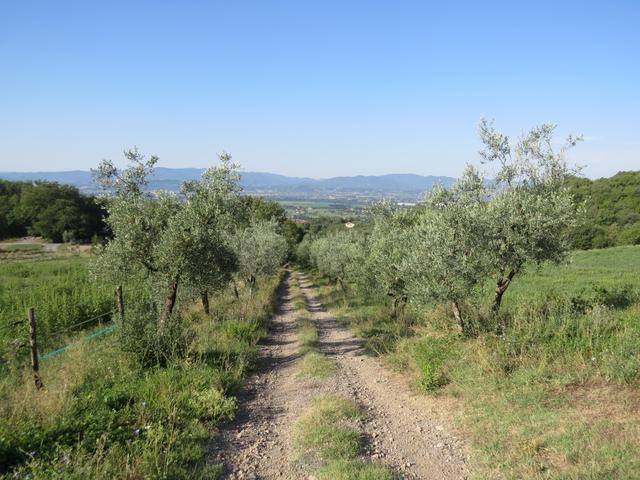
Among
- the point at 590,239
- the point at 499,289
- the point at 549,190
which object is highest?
the point at 549,190

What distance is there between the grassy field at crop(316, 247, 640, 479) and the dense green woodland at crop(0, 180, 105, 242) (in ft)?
297

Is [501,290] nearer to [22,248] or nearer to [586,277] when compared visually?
[586,277]

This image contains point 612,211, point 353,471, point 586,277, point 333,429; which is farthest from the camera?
point 612,211

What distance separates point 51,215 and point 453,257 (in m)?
93.9

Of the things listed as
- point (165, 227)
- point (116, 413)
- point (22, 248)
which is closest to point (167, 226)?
point (165, 227)

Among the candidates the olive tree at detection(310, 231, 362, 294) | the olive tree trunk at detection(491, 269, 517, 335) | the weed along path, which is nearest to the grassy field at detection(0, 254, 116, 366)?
the weed along path

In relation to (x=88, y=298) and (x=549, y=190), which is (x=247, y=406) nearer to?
(x=549, y=190)

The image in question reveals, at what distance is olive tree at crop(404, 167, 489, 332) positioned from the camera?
12.0m

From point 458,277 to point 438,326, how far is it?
328cm

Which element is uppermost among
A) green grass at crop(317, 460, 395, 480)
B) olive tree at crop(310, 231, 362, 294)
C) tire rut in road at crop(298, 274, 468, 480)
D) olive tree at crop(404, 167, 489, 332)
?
olive tree at crop(404, 167, 489, 332)

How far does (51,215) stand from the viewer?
8500 cm

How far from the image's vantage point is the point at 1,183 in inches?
4008

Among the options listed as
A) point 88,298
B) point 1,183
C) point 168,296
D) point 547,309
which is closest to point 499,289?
point 547,309

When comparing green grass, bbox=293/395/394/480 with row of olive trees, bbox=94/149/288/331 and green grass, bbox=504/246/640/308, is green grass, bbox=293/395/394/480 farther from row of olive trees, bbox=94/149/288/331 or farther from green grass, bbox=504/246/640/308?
green grass, bbox=504/246/640/308
